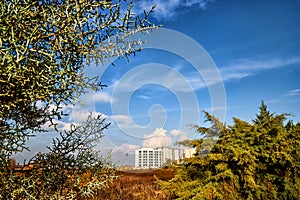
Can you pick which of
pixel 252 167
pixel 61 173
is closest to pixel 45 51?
pixel 61 173

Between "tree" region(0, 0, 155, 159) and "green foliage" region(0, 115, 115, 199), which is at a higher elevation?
"tree" region(0, 0, 155, 159)

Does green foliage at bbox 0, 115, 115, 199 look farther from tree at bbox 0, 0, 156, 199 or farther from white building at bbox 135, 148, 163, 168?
white building at bbox 135, 148, 163, 168

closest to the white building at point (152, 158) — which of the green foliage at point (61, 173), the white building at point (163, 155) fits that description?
the white building at point (163, 155)

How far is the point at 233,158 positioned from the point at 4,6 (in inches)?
159

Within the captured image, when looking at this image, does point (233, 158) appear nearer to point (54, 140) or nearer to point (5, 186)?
point (54, 140)

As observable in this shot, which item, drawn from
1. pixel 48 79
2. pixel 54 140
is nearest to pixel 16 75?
pixel 48 79

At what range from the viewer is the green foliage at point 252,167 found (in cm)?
427

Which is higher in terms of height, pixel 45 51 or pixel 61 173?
pixel 45 51

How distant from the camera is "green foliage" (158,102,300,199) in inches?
168

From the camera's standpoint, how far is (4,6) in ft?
4.67

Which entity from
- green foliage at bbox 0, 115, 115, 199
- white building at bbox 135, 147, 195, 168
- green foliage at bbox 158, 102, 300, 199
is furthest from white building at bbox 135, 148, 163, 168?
green foliage at bbox 0, 115, 115, 199

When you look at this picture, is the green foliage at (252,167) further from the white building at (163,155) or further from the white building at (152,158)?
the white building at (152,158)

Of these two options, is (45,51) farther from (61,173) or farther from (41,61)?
(61,173)

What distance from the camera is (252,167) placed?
4.30 meters
